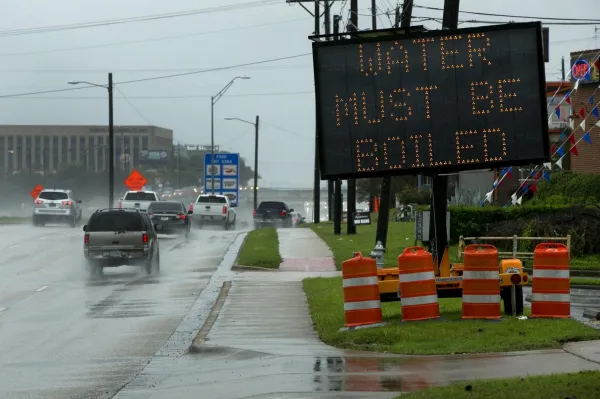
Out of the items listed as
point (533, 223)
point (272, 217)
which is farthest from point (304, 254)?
point (272, 217)

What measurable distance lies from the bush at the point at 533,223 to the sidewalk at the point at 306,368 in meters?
15.7

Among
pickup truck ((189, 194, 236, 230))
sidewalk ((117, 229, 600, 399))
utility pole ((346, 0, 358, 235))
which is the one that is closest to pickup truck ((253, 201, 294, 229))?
pickup truck ((189, 194, 236, 230))

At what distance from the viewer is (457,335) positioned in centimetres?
1409

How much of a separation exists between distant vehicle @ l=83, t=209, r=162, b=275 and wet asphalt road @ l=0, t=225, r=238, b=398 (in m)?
0.53

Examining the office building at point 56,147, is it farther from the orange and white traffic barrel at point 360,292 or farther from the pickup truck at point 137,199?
the orange and white traffic barrel at point 360,292

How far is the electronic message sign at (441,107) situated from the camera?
15680mm

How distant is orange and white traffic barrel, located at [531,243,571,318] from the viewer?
14984 millimetres

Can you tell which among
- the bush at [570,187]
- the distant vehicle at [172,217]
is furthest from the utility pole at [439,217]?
the distant vehicle at [172,217]

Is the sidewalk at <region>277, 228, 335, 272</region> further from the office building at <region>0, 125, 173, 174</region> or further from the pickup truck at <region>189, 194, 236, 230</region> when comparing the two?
the office building at <region>0, 125, 173, 174</region>

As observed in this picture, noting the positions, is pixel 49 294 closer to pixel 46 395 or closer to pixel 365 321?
pixel 365 321

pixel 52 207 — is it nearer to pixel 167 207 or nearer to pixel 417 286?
pixel 167 207

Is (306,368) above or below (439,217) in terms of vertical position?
below

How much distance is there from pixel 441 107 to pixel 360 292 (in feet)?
9.77

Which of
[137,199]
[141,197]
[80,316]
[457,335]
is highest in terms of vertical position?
[141,197]
